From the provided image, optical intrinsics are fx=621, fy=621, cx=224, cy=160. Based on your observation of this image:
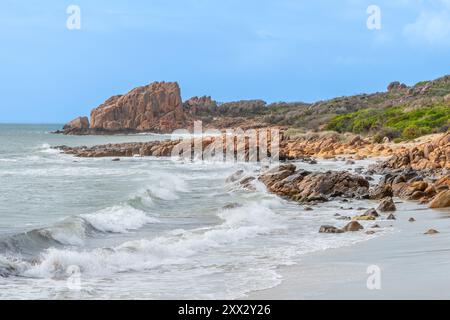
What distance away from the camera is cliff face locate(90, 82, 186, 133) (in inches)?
5438

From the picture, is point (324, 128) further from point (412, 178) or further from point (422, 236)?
point (422, 236)

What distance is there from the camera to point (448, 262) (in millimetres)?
10453

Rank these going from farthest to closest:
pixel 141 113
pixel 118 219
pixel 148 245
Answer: pixel 141 113
pixel 118 219
pixel 148 245

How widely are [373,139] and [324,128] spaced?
56.5ft

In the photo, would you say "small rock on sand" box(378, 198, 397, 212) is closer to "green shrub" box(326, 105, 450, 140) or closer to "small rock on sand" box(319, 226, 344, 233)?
"small rock on sand" box(319, 226, 344, 233)

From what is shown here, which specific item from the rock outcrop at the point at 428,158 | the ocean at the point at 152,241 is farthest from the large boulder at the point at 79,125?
the ocean at the point at 152,241

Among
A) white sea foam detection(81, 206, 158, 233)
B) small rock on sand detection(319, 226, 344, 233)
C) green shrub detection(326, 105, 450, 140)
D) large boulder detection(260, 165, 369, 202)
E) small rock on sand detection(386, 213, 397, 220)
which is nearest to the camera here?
small rock on sand detection(319, 226, 344, 233)

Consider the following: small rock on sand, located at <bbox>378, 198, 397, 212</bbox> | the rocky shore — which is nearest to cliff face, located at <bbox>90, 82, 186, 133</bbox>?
the rocky shore

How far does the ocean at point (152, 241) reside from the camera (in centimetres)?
1031

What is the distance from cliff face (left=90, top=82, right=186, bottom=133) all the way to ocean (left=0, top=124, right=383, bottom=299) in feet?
359

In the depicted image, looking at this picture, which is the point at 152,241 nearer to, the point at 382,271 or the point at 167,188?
the point at 382,271

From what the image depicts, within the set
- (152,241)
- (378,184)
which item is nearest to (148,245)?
(152,241)

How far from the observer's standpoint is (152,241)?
1480 centimetres

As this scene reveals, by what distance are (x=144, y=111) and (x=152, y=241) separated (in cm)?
12832
